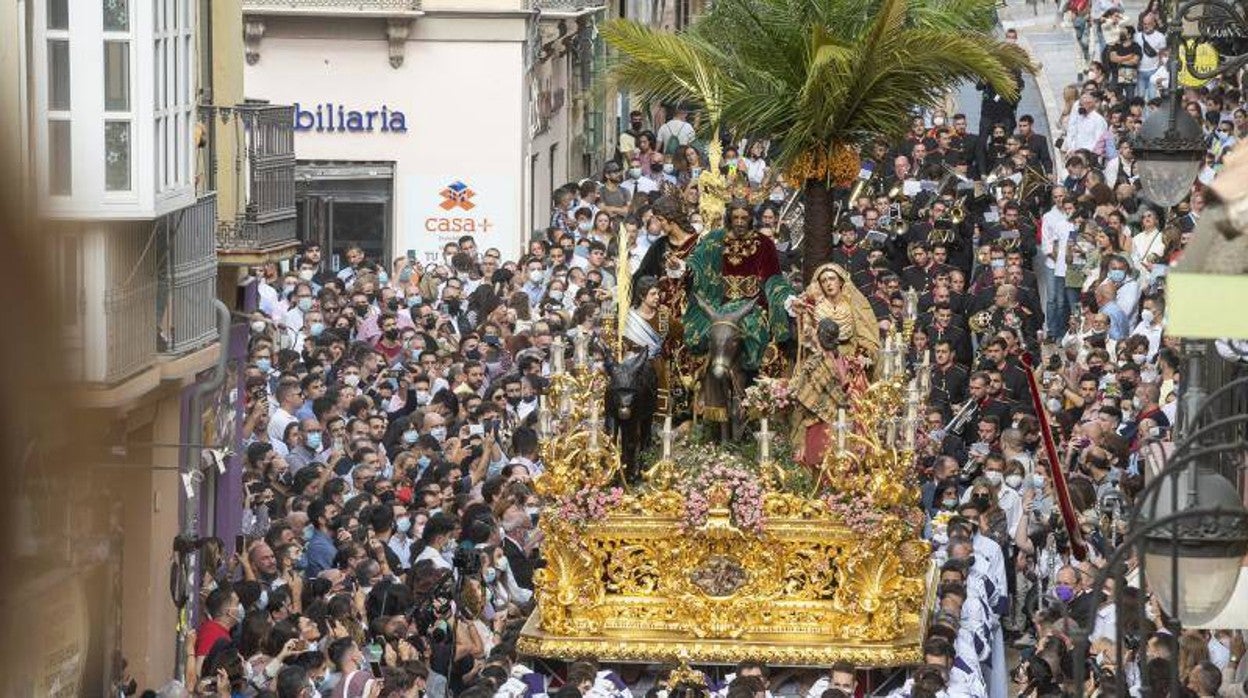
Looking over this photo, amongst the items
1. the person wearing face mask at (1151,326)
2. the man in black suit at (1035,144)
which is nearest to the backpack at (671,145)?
the man in black suit at (1035,144)

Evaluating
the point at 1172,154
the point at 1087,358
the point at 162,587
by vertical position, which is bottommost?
the point at 162,587

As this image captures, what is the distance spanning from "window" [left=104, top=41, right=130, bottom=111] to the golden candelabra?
342 cm

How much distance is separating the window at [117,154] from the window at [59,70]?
0.98m

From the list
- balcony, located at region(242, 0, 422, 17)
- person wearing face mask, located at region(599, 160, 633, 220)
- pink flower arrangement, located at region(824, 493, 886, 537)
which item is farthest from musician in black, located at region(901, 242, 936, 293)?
balcony, located at region(242, 0, 422, 17)

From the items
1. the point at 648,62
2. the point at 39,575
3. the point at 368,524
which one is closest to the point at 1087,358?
the point at 648,62

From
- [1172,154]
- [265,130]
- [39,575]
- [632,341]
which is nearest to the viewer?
[39,575]

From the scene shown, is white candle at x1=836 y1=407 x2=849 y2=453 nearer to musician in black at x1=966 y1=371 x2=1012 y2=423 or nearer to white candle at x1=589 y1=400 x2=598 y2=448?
white candle at x1=589 y1=400 x2=598 y2=448

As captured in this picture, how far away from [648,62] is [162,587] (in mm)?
5580

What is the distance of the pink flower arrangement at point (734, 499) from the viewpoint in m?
16.9

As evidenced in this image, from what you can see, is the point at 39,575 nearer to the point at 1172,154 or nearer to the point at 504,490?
the point at 1172,154

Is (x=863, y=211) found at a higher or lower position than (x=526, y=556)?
higher

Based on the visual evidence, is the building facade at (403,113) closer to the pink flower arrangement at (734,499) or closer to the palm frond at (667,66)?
the palm frond at (667,66)

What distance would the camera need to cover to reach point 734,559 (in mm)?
17141

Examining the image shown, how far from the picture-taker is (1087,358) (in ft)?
74.9
